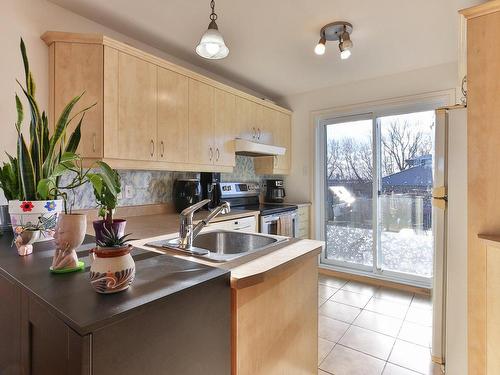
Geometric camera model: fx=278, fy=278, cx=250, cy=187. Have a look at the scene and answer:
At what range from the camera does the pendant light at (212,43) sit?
1679 millimetres

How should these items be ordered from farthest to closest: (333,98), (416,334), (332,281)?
(333,98) < (332,281) < (416,334)

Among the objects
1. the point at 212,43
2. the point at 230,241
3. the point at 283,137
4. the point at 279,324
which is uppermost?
the point at 212,43

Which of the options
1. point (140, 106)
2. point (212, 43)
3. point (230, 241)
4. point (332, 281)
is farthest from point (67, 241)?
point (332, 281)

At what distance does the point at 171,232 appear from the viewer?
69.3 inches

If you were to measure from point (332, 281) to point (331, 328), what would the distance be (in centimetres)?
117

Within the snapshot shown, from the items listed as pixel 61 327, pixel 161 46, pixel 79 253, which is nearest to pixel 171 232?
pixel 79 253

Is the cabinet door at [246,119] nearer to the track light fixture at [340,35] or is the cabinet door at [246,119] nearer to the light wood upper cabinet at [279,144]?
the light wood upper cabinet at [279,144]

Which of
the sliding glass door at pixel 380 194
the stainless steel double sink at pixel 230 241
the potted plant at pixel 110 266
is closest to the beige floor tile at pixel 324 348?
the stainless steel double sink at pixel 230 241

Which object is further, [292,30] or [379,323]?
[379,323]

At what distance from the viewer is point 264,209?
3.11 m

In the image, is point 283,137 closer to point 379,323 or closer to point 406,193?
point 406,193

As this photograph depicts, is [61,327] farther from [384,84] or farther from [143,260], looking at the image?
[384,84]

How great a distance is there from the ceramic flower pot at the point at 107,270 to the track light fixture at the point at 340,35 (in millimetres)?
2109

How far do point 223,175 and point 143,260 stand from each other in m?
2.37
